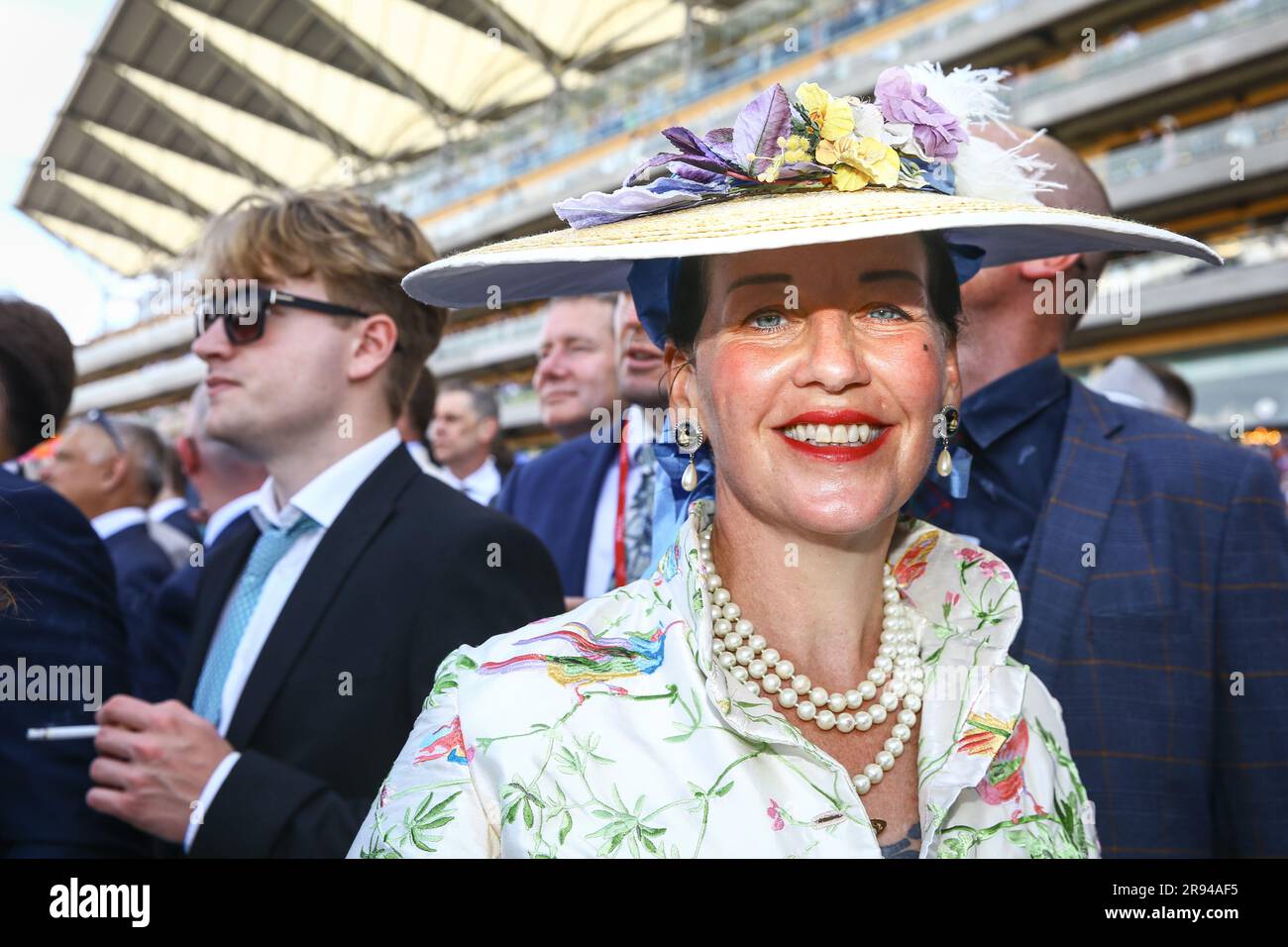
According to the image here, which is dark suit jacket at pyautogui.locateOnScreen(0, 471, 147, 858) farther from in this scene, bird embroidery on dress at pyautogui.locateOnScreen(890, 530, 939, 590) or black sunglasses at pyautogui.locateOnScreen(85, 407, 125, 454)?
black sunglasses at pyautogui.locateOnScreen(85, 407, 125, 454)

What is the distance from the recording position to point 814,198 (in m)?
1.40

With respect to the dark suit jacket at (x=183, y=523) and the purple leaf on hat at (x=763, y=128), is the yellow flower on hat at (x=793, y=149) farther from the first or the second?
the dark suit jacket at (x=183, y=523)

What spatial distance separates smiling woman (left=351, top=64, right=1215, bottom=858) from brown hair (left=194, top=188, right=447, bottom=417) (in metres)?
0.78

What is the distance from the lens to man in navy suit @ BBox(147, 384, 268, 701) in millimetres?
3338

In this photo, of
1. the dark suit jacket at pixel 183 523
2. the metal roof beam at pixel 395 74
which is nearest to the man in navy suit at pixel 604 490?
the dark suit jacket at pixel 183 523

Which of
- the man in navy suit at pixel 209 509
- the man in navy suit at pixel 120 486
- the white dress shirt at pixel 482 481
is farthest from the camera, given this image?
the white dress shirt at pixel 482 481

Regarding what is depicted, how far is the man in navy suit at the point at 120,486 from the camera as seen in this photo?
4.07 metres

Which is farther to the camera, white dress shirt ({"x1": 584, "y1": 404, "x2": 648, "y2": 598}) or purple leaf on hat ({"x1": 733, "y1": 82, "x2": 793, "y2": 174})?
white dress shirt ({"x1": 584, "y1": 404, "x2": 648, "y2": 598})

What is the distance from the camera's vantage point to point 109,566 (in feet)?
6.92

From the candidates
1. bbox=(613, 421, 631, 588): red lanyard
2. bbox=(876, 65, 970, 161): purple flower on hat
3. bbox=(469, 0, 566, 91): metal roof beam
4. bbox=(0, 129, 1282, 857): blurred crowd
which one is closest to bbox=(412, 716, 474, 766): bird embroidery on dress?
bbox=(0, 129, 1282, 857): blurred crowd

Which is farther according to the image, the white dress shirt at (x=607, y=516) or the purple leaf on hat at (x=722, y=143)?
the white dress shirt at (x=607, y=516)

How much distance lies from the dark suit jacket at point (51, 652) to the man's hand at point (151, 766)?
0.15ft

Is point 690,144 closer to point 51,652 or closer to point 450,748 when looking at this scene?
point 450,748
